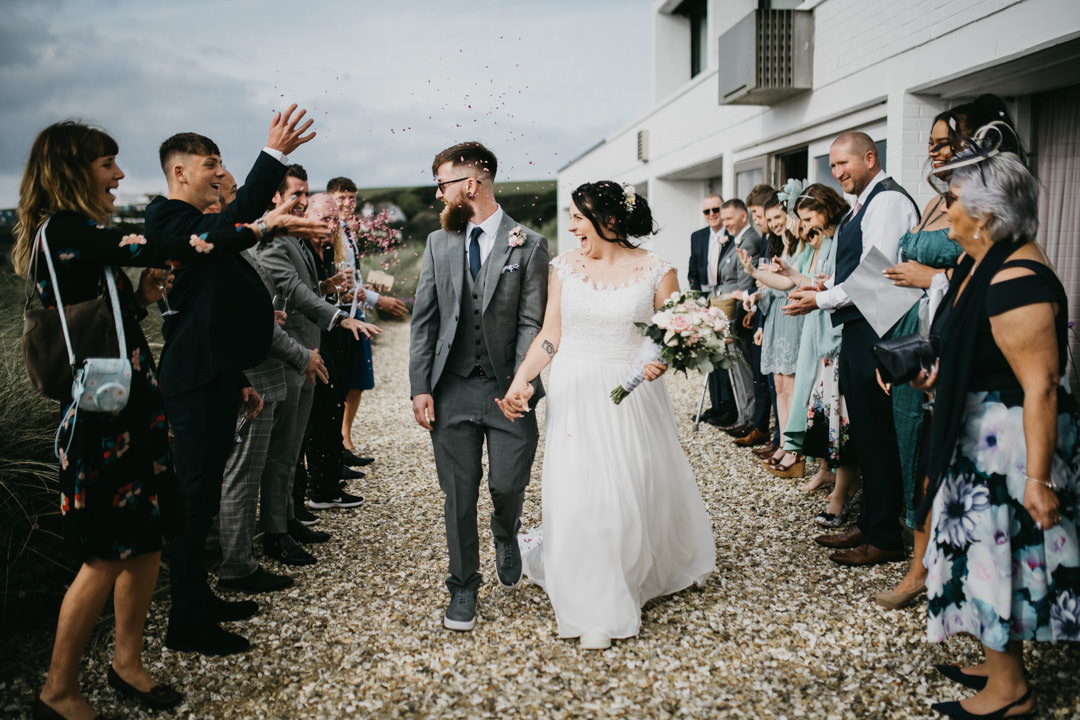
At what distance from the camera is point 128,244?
2.60 metres

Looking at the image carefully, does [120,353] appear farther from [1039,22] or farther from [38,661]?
[1039,22]

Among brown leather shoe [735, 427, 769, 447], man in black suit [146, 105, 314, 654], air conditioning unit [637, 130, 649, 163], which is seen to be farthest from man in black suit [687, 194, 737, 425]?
air conditioning unit [637, 130, 649, 163]

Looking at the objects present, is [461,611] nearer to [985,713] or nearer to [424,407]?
[424,407]

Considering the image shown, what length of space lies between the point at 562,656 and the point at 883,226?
2.93 m

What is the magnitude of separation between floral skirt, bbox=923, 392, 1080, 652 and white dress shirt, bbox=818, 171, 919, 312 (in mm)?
1589

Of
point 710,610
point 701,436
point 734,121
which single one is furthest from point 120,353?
point 734,121

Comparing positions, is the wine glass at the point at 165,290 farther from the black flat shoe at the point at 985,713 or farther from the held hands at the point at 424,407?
the black flat shoe at the point at 985,713

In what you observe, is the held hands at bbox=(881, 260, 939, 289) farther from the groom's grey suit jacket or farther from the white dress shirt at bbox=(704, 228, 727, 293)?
the white dress shirt at bbox=(704, 228, 727, 293)

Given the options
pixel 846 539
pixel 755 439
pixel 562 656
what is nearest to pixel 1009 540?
pixel 562 656

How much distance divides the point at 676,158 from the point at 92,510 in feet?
42.4

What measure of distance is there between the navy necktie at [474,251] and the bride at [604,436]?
1.28 feet

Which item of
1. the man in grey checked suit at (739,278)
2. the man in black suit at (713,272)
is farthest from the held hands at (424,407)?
the man in black suit at (713,272)

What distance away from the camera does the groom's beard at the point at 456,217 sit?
11.6ft

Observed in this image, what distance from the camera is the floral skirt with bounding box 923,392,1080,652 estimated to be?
98.6 inches
